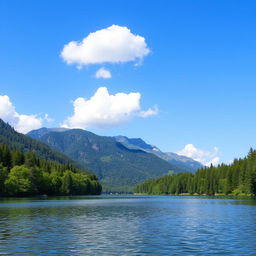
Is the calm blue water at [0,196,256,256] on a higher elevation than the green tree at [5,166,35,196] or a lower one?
lower

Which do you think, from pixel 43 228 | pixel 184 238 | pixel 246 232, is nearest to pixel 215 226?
pixel 246 232

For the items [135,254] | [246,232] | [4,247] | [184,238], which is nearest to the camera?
[135,254]

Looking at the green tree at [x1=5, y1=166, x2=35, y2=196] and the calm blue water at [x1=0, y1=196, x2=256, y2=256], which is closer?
the calm blue water at [x1=0, y1=196, x2=256, y2=256]

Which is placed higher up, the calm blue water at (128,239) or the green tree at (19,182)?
the green tree at (19,182)

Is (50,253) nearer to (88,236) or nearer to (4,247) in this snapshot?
(4,247)

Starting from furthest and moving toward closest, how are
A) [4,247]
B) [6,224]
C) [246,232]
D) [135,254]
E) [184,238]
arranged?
A: [6,224] → [246,232] → [184,238] → [4,247] → [135,254]

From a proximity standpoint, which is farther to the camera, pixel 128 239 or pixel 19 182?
pixel 19 182

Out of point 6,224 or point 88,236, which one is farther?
→ point 6,224

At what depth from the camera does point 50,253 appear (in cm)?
2936

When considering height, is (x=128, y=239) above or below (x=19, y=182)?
below

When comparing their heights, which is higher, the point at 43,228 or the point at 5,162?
the point at 5,162

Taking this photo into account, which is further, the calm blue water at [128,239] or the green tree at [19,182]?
the green tree at [19,182]

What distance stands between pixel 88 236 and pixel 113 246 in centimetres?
664

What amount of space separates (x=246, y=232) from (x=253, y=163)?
13974 centimetres
